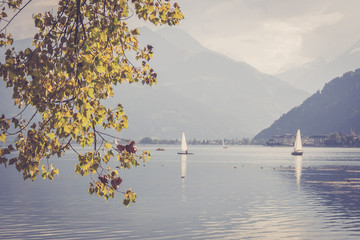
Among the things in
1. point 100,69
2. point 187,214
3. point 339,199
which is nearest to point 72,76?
point 100,69

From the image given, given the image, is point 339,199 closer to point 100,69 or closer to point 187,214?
point 187,214

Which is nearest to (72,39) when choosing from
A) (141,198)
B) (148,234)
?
(148,234)

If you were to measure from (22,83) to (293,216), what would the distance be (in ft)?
183

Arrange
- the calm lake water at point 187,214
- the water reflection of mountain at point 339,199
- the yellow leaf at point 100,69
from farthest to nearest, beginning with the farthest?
the water reflection of mountain at point 339,199 < the calm lake water at point 187,214 < the yellow leaf at point 100,69

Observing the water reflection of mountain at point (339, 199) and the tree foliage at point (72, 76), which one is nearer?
the tree foliage at point (72, 76)

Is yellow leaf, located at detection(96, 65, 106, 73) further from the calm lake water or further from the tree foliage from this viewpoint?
the calm lake water

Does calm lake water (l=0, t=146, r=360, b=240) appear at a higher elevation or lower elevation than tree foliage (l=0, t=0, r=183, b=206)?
lower

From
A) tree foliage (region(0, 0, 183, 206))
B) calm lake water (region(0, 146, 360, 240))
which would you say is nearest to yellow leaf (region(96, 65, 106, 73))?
tree foliage (region(0, 0, 183, 206))

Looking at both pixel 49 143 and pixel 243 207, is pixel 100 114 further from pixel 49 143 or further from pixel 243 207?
pixel 243 207

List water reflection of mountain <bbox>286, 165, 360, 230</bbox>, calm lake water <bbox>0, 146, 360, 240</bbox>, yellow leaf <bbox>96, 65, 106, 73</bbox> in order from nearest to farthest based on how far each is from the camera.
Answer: yellow leaf <bbox>96, 65, 106, 73</bbox> < calm lake water <bbox>0, 146, 360, 240</bbox> < water reflection of mountain <bbox>286, 165, 360, 230</bbox>

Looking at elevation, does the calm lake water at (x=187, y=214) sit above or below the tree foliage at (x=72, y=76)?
below

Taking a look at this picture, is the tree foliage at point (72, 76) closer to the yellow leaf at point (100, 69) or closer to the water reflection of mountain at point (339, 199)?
the yellow leaf at point (100, 69)

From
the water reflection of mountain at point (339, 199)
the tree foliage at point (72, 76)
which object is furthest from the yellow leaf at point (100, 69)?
the water reflection of mountain at point (339, 199)

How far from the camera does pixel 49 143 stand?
532 inches
